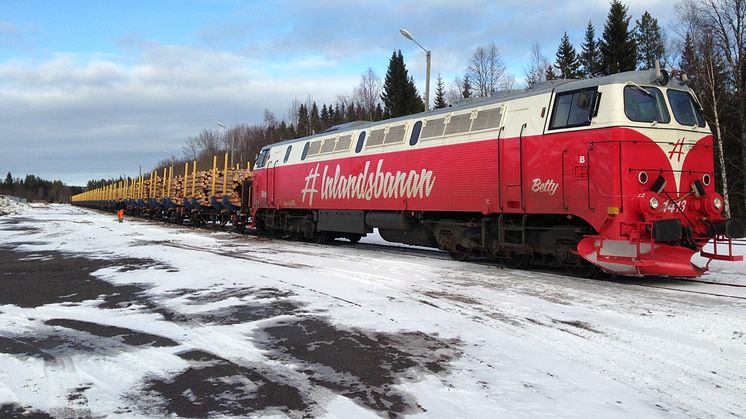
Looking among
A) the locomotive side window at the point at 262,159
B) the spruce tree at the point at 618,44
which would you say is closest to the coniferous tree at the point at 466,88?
the spruce tree at the point at 618,44

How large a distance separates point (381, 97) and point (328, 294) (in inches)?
2255

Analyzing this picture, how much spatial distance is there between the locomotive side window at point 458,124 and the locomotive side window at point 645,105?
3493 mm

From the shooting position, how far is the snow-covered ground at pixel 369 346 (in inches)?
152

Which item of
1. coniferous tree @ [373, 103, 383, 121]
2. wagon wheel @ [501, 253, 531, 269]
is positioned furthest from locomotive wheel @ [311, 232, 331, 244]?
coniferous tree @ [373, 103, 383, 121]

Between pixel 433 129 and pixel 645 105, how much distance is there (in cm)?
484

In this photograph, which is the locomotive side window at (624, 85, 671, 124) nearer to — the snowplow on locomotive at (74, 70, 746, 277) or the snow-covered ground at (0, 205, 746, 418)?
the snowplow on locomotive at (74, 70, 746, 277)

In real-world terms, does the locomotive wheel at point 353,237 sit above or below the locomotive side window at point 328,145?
below

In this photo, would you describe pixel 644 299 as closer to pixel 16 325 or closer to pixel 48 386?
pixel 48 386

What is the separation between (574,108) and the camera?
9.57 m

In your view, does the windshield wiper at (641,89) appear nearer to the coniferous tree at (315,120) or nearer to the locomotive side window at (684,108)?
the locomotive side window at (684,108)

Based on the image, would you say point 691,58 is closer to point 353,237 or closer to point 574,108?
point 353,237

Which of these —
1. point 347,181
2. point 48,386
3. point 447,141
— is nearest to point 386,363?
point 48,386

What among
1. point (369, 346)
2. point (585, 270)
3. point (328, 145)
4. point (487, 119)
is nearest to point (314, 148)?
point (328, 145)

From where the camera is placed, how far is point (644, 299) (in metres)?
7.61
